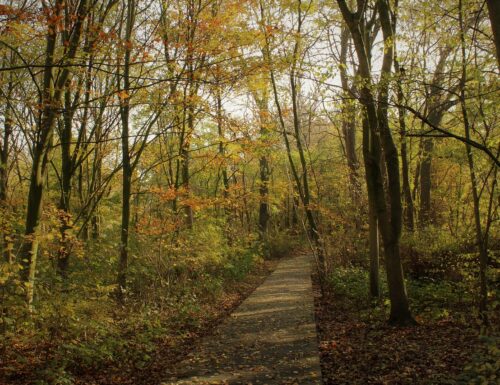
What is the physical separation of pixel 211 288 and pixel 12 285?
6080 mm

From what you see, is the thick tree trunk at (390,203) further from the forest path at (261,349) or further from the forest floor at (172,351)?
the forest floor at (172,351)

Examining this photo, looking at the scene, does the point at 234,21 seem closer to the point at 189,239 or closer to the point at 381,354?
the point at 189,239

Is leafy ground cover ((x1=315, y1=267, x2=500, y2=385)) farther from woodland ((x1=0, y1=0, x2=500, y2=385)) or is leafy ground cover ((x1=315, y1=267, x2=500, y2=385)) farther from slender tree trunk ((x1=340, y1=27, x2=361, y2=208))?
slender tree trunk ((x1=340, y1=27, x2=361, y2=208))

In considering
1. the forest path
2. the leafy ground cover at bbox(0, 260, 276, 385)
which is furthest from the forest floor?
the forest path

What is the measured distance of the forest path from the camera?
5.40 m

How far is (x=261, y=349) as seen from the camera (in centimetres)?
665

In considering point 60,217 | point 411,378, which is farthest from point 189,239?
point 411,378

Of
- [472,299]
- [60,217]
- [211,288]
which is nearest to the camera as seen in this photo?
[472,299]

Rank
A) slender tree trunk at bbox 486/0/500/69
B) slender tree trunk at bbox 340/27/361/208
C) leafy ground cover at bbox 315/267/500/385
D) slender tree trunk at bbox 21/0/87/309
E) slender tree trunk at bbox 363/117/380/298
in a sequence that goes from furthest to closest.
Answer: slender tree trunk at bbox 340/27/361/208, slender tree trunk at bbox 363/117/380/298, slender tree trunk at bbox 21/0/87/309, leafy ground cover at bbox 315/267/500/385, slender tree trunk at bbox 486/0/500/69

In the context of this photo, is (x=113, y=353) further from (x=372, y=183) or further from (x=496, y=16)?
(x=496, y=16)

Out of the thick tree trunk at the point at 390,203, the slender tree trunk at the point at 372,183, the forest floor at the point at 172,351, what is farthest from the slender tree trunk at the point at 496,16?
the forest floor at the point at 172,351

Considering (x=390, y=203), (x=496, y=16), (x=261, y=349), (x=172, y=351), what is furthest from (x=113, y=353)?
(x=496, y=16)

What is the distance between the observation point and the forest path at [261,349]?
5.40 meters

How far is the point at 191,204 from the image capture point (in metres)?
11.2
